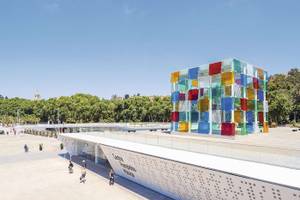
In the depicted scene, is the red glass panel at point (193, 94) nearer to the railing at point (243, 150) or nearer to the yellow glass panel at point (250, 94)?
the yellow glass panel at point (250, 94)

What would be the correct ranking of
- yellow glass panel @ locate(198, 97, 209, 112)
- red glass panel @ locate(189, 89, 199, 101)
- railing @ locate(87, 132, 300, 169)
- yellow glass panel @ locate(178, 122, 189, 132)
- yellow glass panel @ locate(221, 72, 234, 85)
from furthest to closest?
yellow glass panel @ locate(178, 122, 189, 132) → red glass panel @ locate(189, 89, 199, 101) → yellow glass panel @ locate(198, 97, 209, 112) → yellow glass panel @ locate(221, 72, 234, 85) → railing @ locate(87, 132, 300, 169)

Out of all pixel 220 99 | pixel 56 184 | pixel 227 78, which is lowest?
pixel 56 184

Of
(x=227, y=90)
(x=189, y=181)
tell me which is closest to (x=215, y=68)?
(x=227, y=90)

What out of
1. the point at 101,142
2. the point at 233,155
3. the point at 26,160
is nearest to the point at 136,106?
the point at 26,160

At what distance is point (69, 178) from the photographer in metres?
22.4

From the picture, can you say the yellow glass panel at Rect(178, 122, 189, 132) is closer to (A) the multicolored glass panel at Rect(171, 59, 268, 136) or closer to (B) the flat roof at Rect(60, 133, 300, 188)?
(A) the multicolored glass panel at Rect(171, 59, 268, 136)

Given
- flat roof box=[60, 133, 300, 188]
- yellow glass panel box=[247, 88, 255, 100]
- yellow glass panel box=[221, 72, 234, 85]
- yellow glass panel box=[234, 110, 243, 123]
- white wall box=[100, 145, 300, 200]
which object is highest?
yellow glass panel box=[221, 72, 234, 85]

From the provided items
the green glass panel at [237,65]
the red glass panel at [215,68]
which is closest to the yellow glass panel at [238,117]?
the green glass panel at [237,65]

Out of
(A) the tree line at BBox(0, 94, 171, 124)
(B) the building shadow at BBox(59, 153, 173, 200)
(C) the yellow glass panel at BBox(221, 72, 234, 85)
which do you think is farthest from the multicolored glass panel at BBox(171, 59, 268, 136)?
(A) the tree line at BBox(0, 94, 171, 124)

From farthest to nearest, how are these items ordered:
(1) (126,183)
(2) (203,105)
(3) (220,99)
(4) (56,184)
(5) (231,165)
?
(2) (203,105) < (3) (220,99) < (1) (126,183) < (4) (56,184) < (5) (231,165)

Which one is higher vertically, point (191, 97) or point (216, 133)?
point (191, 97)

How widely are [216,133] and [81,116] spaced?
6195 centimetres

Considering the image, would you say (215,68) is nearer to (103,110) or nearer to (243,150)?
(243,150)

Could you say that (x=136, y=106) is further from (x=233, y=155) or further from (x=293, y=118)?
(x=233, y=155)
